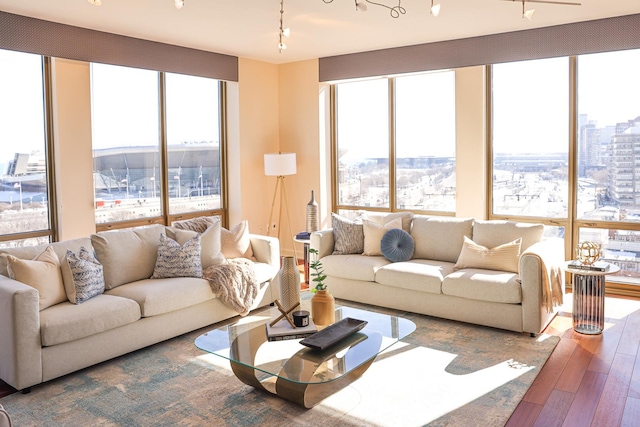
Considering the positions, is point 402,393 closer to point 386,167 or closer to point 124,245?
point 124,245

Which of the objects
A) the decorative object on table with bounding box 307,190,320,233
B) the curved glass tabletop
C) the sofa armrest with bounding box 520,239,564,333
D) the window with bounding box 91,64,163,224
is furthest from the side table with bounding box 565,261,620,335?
the window with bounding box 91,64,163,224

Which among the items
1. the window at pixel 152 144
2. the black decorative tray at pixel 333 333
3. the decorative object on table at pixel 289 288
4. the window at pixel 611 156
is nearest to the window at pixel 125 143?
the window at pixel 152 144

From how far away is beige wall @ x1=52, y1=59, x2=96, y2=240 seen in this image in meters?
5.29

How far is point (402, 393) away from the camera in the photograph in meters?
3.43

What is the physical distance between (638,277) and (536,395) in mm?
2851

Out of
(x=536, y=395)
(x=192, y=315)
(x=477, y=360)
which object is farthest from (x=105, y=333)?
(x=536, y=395)

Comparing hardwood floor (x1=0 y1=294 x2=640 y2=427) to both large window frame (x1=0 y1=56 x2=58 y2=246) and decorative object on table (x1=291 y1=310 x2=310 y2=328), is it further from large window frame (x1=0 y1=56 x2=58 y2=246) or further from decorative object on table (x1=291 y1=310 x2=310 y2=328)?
large window frame (x1=0 y1=56 x2=58 y2=246)

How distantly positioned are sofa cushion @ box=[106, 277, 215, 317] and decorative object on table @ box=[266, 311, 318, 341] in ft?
3.71

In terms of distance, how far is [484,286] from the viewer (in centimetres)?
452

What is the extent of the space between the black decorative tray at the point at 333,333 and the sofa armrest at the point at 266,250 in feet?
6.22

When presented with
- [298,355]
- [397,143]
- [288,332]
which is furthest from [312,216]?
[298,355]

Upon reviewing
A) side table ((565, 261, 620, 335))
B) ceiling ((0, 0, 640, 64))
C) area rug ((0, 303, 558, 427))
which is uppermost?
ceiling ((0, 0, 640, 64))

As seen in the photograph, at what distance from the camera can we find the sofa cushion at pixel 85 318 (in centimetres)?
357

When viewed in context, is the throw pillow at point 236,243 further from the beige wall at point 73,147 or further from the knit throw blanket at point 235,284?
the beige wall at point 73,147
